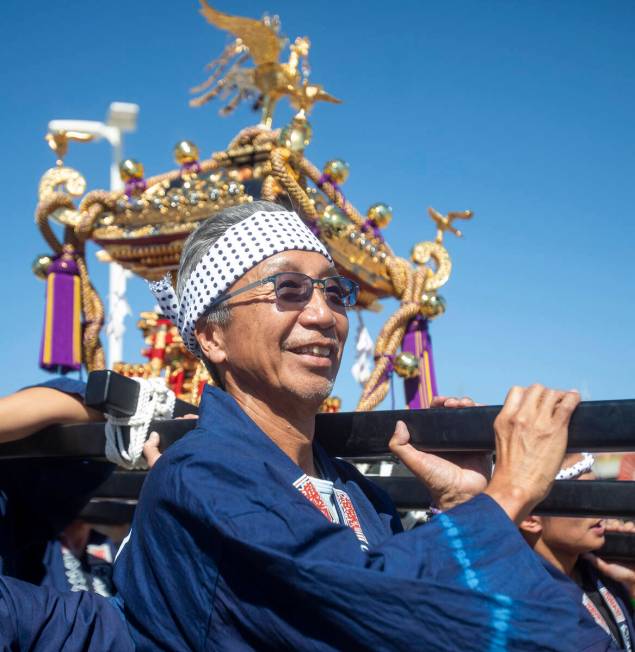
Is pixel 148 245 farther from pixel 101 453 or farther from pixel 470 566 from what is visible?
pixel 470 566

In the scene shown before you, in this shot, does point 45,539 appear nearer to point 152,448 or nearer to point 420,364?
point 152,448

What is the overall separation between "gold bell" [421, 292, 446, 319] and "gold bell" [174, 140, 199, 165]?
1988 mm

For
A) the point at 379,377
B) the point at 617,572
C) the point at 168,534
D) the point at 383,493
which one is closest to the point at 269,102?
the point at 379,377

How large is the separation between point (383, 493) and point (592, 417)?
58 cm

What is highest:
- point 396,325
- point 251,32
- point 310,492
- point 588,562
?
point 251,32

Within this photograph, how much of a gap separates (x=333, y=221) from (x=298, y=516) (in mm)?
3927

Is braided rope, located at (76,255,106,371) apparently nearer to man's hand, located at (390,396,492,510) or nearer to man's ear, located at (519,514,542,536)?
man's ear, located at (519,514,542,536)

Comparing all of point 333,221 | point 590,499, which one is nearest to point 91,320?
point 333,221

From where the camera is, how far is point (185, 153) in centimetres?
516

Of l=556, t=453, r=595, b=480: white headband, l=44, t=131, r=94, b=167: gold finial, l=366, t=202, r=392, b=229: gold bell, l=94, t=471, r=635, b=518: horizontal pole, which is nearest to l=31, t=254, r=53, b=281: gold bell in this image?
l=44, t=131, r=94, b=167: gold finial

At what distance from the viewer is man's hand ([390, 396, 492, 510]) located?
1322 millimetres

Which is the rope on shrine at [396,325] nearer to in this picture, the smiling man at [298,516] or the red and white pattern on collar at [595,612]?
the red and white pattern on collar at [595,612]

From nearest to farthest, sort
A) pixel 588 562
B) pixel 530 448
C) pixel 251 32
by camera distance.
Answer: pixel 530 448
pixel 588 562
pixel 251 32

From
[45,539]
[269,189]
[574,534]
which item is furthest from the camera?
[269,189]
